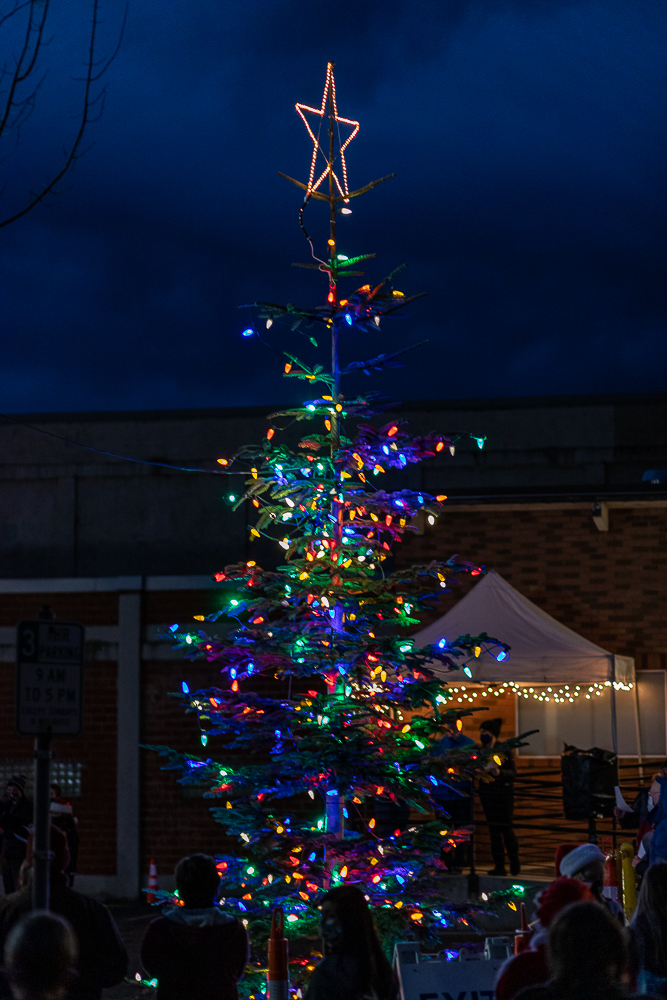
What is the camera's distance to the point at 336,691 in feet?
30.1

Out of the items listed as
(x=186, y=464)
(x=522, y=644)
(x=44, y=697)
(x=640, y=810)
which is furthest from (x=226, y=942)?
(x=186, y=464)

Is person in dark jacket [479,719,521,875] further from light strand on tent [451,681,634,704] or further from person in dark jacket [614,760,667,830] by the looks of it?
light strand on tent [451,681,634,704]

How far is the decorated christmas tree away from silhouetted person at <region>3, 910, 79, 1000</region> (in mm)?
5014

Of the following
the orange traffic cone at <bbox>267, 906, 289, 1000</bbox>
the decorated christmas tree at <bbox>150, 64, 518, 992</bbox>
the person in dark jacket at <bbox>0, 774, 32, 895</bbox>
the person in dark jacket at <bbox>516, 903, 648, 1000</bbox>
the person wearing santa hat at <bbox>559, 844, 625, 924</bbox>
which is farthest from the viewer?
the person in dark jacket at <bbox>0, 774, 32, 895</bbox>

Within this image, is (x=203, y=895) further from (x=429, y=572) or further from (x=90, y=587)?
(x=90, y=587)

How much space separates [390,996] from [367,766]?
11.3ft

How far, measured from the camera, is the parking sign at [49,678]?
534 centimetres

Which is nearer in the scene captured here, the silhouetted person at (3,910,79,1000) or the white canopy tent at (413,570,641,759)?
the silhouetted person at (3,910,79,1000)

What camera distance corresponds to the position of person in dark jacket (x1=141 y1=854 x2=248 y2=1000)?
5.53 m

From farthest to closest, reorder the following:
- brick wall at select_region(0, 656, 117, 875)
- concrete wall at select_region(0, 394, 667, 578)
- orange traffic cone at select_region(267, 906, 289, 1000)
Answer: concrete wall at select_region(0, 394, 667, 578)
brick wall at select_region(0, 656, 117, 875)
orange traffic cone at select_region(267, 906, 289, 1000)

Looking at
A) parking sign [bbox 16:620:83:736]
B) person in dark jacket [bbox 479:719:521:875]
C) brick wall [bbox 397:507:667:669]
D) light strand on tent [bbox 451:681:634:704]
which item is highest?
brick wall [bbox 397:507:667:669]

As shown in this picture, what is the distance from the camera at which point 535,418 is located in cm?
1912

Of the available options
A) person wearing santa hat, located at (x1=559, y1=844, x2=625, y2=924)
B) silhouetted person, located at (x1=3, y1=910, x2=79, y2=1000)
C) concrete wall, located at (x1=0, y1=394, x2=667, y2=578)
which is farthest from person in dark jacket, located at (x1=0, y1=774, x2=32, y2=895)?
silhouetted person, located at (x1=3, y1=910, x2=79, y2=1000)

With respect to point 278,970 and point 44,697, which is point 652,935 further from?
point 44,697
